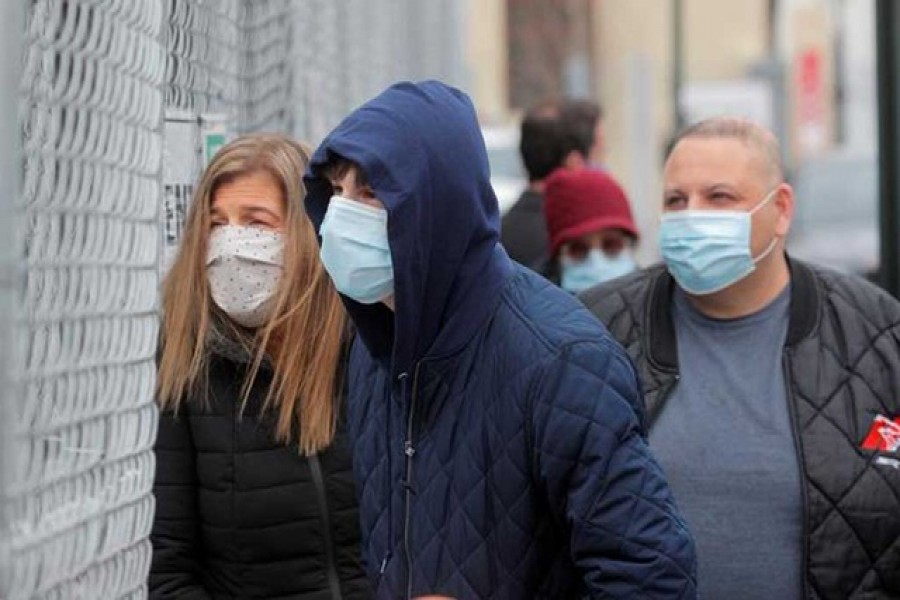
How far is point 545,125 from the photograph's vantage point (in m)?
7.82

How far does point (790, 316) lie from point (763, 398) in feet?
Result: 0.67

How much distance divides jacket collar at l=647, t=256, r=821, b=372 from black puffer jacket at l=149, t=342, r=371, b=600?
86cm

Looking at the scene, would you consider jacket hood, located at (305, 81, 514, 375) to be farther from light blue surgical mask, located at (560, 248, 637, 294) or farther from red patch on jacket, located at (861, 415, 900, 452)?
light blue surgical mask, located at (560, 248, 637, 294)

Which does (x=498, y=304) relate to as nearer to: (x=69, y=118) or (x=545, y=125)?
(x=69, y=118)

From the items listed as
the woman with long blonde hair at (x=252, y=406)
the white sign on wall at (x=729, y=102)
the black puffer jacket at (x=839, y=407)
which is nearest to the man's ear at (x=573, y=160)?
the black puffer jacket at (x=839, y=407)

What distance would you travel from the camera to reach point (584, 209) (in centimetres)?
633

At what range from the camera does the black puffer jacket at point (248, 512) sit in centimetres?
380

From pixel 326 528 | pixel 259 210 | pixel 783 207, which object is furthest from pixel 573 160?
pixel 326 528

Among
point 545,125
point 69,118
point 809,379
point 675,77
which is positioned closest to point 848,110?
point 675,77

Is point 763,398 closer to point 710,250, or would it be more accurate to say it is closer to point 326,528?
point 710,250

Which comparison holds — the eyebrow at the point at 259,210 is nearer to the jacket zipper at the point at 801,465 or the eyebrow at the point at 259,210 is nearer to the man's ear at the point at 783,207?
the jacket zipper at the point at 801,465

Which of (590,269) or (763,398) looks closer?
(763,398)

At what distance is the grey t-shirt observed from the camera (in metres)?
4.12

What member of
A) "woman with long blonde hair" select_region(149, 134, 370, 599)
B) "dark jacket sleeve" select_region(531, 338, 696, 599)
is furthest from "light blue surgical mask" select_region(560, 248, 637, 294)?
"dark jacket sleeve" select_region(531, 338, 696, 599)
